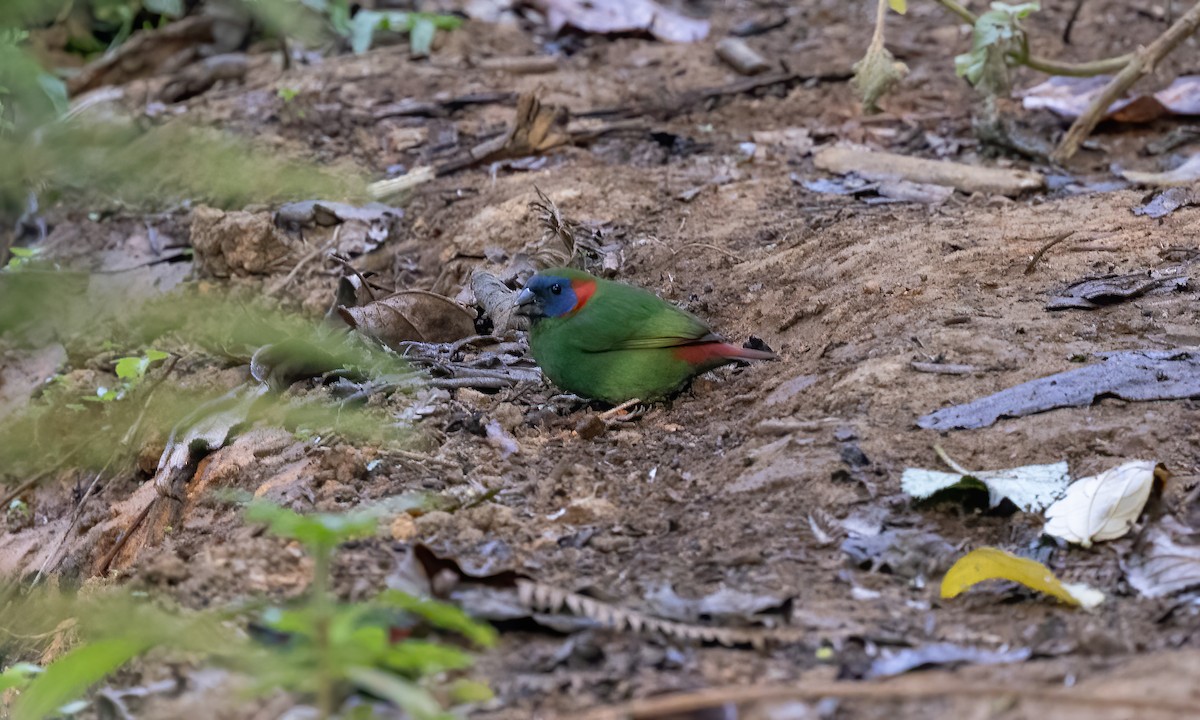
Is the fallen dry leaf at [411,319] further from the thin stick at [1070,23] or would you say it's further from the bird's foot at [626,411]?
the thin stick at [1070,23]

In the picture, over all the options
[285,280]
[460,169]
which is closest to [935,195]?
[460,169]

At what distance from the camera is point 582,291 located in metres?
3.93

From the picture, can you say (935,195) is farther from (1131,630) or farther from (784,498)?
(1131,630)

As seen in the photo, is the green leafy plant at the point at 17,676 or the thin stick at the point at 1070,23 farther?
the thin stick at the point at 1070,23

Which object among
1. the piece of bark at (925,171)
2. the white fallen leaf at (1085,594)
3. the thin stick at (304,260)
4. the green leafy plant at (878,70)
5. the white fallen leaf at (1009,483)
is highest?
the green leafy plant at (878,70)

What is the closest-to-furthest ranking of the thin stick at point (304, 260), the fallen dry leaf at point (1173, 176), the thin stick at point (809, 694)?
the thin stick at point (809, 694) → the fallen dry leaf at point (1173, 176) → the thin stick at point (304, 260)

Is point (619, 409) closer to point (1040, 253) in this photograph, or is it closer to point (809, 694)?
point (1040, 253)

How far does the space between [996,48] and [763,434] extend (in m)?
2.67

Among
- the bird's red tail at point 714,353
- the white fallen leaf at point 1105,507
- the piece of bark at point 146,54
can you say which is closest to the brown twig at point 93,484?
the bird's red tail at point 714,353

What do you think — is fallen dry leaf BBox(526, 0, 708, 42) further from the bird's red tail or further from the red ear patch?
the bird's red tail

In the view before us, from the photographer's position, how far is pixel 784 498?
9.48 feet

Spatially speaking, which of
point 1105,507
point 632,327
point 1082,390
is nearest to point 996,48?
point 632,327

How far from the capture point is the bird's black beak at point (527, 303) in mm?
3918

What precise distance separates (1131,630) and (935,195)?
3.15 m
